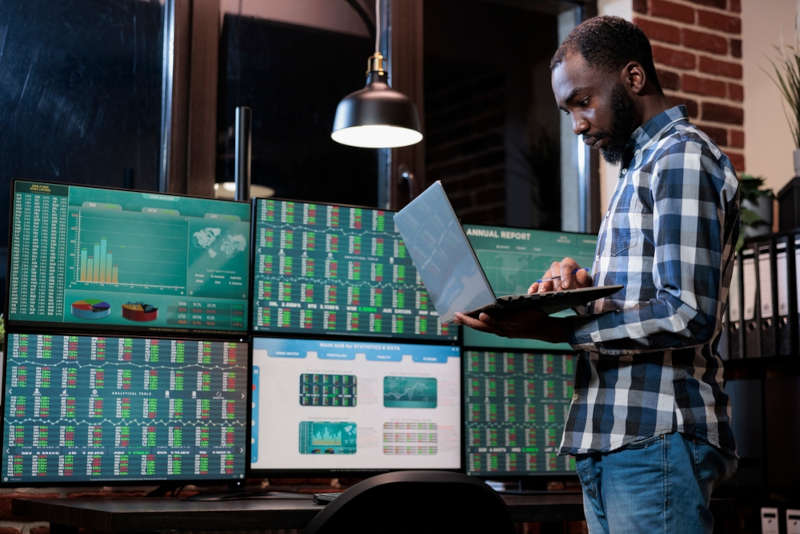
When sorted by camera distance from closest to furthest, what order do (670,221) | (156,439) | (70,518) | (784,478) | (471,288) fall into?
(670,221) < (471,288) < (70,518) < (156,439) < (784,478)

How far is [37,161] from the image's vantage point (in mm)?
2674

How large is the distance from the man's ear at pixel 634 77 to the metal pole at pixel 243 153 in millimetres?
1131

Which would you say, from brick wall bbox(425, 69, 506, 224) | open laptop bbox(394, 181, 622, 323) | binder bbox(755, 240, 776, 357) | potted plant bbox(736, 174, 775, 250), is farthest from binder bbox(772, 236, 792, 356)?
open laptop bbox(394, 181, 622, 323)

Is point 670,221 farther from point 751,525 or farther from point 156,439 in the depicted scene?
point 751,525

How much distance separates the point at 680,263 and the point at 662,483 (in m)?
0.32

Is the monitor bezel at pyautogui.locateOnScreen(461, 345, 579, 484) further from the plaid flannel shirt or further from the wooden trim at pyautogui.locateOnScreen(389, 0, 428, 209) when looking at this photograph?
the plaid flannel shirt

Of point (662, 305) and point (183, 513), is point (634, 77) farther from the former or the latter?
point (183, 513)

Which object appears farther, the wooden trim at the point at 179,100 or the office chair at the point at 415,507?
the wooden trim at the point at 179,100

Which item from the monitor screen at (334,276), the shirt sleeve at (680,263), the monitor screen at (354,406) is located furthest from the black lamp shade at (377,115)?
the shirt sleeve at (680,263)

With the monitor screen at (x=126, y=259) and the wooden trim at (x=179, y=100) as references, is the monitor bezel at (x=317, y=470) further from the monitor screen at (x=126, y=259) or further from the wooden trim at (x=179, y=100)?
the wooden trim at (x=179, y=100)

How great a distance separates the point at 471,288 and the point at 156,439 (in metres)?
0.95

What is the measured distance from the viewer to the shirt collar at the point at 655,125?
165 centimetres

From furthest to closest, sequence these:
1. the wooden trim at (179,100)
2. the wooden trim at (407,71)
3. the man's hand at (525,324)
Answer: the wooden trim at (407,71), the wooden trim at (179,100), the man's hand at (525,324)

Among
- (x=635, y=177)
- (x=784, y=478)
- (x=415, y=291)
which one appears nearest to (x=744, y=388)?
(x=784, y=478)
